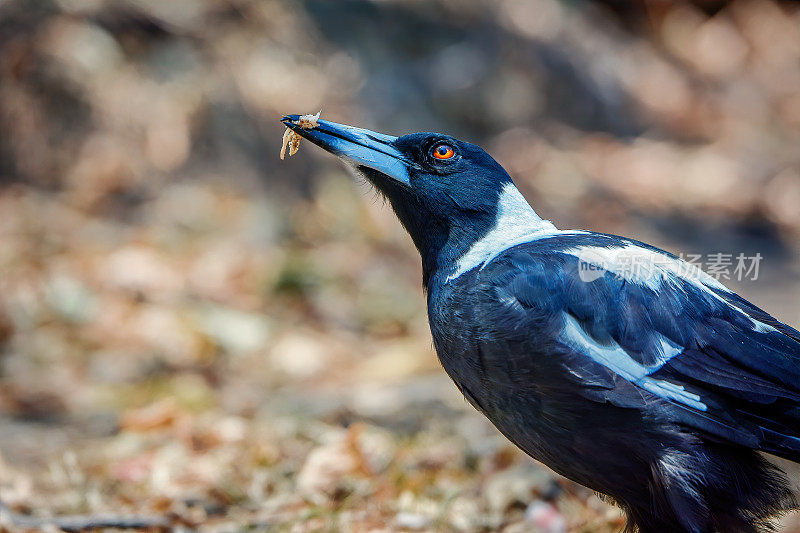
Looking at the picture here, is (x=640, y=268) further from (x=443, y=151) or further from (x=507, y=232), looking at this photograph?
(x=443, y=151)

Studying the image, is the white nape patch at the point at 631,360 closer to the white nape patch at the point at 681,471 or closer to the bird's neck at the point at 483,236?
the white nape patch at the point at 681,471

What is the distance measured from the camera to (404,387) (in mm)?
4406

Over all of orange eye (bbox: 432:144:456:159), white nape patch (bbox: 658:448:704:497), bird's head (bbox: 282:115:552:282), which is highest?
orange eye (bbox: 432:144:456:159)

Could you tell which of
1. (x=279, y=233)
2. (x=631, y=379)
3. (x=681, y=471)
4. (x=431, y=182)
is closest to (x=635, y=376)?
(x=631, y=379)

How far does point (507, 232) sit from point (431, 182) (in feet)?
1.05

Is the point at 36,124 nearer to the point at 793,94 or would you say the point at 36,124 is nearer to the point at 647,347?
the point at 647,347

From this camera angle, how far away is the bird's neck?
105 inches

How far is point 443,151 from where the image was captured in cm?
291

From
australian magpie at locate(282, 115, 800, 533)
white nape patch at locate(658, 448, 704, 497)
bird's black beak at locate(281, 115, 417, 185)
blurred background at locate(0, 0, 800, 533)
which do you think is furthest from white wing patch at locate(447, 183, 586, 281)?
white nape patch at locate(658, 448, 704, 497)

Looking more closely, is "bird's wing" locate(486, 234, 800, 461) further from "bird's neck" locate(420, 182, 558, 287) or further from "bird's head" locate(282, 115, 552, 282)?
"bird's head" locate(282, 115, 552, 282)

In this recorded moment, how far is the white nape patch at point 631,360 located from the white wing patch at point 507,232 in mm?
438

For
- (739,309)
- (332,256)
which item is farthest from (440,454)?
(332,256)

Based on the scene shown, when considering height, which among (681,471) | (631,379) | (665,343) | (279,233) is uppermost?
(279,233)

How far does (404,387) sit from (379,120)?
4.46m
